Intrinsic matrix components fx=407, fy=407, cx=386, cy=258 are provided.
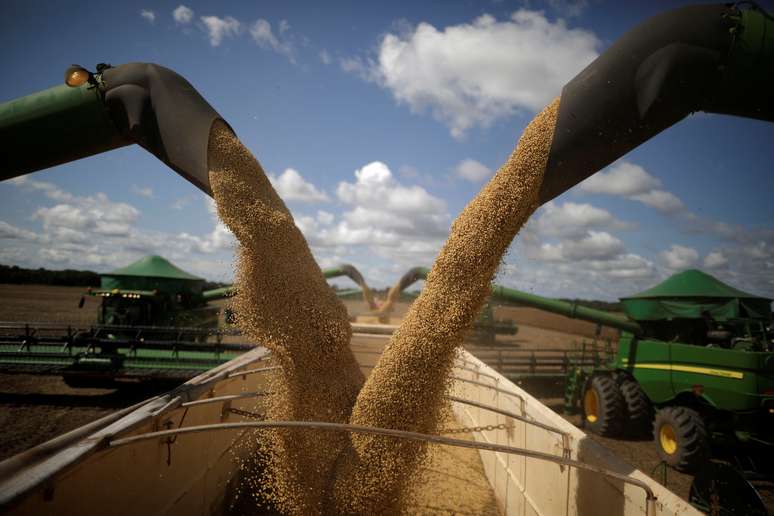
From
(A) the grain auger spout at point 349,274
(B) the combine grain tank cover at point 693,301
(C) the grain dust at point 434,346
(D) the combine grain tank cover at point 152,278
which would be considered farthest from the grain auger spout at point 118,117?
(A) the grain auger spout at point 349,274

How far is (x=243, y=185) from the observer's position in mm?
2578

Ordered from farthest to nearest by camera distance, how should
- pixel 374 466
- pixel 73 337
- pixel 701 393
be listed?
pixel 73 337, pixel 701 393, pixel 374 466

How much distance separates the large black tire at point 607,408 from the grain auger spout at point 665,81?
4.58 metres

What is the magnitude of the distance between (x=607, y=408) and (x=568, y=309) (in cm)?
240

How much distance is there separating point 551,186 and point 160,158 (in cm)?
243

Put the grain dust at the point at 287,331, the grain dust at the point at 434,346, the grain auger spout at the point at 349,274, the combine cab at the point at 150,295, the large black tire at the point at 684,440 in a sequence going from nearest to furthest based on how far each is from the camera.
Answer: the grain dust at the point at 434,346
the grain dust at the point at 287,331
the large black tire at the point at 684,440
the combine cab at the point at 150,295
the grain auger spout at the point at 349,274

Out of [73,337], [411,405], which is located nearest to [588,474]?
[411,405]

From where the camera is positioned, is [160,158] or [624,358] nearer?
[160,158]

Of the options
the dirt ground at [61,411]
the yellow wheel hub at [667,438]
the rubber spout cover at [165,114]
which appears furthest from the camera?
the dirt ground at [61,411]

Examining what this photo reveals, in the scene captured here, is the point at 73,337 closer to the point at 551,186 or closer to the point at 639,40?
the point at 551,186

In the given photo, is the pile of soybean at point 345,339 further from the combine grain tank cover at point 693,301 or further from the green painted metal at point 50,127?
the combine grain tank cover at point 693,301

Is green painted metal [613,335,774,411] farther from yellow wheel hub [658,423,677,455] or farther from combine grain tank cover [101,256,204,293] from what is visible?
combine grain tank cover [101,256,204,293]

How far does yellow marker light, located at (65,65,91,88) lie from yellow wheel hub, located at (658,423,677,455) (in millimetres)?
6346

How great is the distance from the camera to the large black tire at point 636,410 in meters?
5.41
